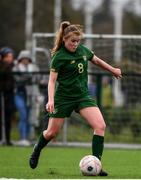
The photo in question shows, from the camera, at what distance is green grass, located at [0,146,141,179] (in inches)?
478

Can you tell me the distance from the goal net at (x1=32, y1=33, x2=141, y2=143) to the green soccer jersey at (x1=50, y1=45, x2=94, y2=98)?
751 centimetres

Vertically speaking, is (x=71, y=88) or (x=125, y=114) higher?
(x=71, y=88)

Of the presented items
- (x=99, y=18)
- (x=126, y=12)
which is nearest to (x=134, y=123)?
(x=126, y=12)

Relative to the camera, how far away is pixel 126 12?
52375 mm

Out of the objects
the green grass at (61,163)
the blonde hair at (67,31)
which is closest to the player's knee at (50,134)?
the green grass at (61,163)

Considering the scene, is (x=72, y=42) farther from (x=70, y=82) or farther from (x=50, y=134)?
(x=50, y=134)

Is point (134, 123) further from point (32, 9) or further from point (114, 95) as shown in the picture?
point (32, 9)

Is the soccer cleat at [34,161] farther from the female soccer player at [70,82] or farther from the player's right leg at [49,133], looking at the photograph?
the female soccer player at [70,82]

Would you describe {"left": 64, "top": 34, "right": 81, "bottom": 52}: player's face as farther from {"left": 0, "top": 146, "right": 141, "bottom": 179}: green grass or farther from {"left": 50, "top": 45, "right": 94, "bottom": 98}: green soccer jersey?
{"left": 0, "top": 146, "right": 141, "bottom": 179}: green grass

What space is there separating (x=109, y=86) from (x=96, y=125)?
10064 millimetres

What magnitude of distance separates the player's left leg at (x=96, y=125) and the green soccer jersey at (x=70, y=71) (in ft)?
0.86

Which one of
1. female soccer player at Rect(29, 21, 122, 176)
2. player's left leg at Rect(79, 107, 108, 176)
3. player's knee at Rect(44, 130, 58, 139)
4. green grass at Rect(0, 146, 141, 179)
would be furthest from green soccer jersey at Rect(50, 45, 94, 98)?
green grass at Rect(0, 146, 141, 179)

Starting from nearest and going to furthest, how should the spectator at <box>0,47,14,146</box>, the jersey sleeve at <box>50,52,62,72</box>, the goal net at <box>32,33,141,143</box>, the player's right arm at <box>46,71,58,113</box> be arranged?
the player's right arm at <box>46,71,58,113</box>
the jersey sleeve at <box>50,52,62,72</box>
the spectator at <box>0,47,14,146</box>
the goal net at <box>32,33,141,143</box>

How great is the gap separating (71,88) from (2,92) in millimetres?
7751
